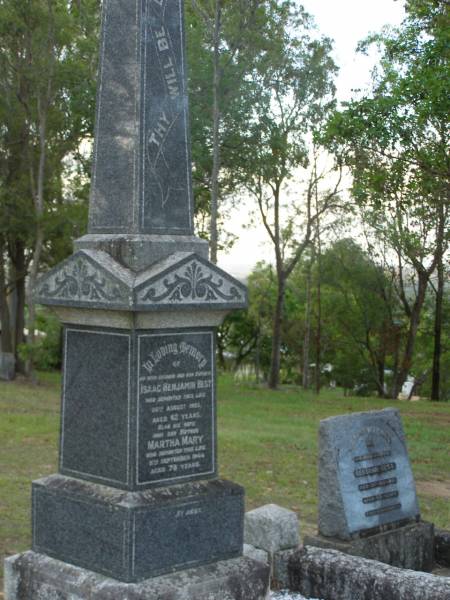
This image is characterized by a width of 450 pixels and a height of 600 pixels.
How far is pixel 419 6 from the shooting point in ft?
50.9

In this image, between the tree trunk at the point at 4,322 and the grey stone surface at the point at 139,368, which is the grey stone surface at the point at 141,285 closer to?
the grey stone surface at the point at 139,368

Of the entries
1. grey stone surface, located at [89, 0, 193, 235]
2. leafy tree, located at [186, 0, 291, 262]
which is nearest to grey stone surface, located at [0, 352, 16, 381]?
leafy tree, located at [186, 0, 291, 262]

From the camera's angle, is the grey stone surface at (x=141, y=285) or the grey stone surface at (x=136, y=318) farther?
the grey stone surface at (x=136, y=318)

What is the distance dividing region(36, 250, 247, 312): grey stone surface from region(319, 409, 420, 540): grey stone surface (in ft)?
9.09

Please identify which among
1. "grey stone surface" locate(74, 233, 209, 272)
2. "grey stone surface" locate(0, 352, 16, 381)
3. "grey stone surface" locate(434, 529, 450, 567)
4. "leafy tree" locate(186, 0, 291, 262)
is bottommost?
"grey stone surface" locate(434, 529, 450, 567)

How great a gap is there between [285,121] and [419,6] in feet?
45.1

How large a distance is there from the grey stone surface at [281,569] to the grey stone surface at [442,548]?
1.95m

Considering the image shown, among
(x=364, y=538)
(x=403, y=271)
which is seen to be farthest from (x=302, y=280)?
(x=364, y=538)

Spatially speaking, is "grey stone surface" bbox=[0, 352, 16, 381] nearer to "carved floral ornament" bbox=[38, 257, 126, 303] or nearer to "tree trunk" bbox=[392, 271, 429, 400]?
"tree trunk" bbox=[392, 271, 429, 400]

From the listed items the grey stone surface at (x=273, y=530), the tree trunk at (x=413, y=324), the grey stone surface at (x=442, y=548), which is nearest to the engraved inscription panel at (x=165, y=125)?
the grey stone surface at (x=273, y=530)

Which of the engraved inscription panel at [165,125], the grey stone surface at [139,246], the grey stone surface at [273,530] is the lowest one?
the grey stone surface at [273,530]

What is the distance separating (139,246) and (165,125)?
36.4 inches

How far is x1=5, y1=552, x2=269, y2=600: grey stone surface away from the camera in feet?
18.3

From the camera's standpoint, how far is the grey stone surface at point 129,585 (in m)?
5.57
